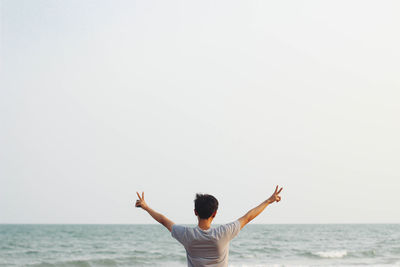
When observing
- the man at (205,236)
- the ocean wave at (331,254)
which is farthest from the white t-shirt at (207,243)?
the ocean wave at (331,254)

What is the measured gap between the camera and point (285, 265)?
58.7 ft

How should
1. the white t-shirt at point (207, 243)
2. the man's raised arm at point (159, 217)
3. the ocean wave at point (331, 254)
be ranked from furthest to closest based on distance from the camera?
1. the ocean wave at point (331, 254)
2. the man's raised arm at point (159, 217)
3. the white t-shirt at point (207, 243)

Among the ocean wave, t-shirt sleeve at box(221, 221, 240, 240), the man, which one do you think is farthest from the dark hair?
the ocean wave

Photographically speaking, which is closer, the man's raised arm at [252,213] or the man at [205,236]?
the man at [205,236]

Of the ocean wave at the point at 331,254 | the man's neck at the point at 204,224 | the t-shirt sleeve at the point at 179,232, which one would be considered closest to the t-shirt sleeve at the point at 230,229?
the man's neck at the point at 204,224

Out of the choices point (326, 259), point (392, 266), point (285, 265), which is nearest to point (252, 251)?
point (326, 259)

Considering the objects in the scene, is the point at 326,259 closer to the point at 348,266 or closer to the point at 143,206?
the point at 348,266

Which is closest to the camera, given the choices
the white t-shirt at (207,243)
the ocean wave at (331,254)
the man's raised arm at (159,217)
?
the white t-shirt at (207,243)

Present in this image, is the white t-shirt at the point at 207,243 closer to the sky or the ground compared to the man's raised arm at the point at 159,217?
closer to the ground

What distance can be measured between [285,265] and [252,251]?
20.5 feet

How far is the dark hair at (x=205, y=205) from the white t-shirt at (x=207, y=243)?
3.7 inches

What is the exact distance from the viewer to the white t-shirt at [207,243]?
3059mm

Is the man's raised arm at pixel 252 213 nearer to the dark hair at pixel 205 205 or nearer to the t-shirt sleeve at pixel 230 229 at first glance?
the t-shirt sleeve at pixel 230 229

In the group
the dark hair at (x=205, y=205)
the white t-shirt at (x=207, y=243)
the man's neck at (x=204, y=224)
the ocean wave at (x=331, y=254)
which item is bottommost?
the ocean wave at (x=331, y=254)
